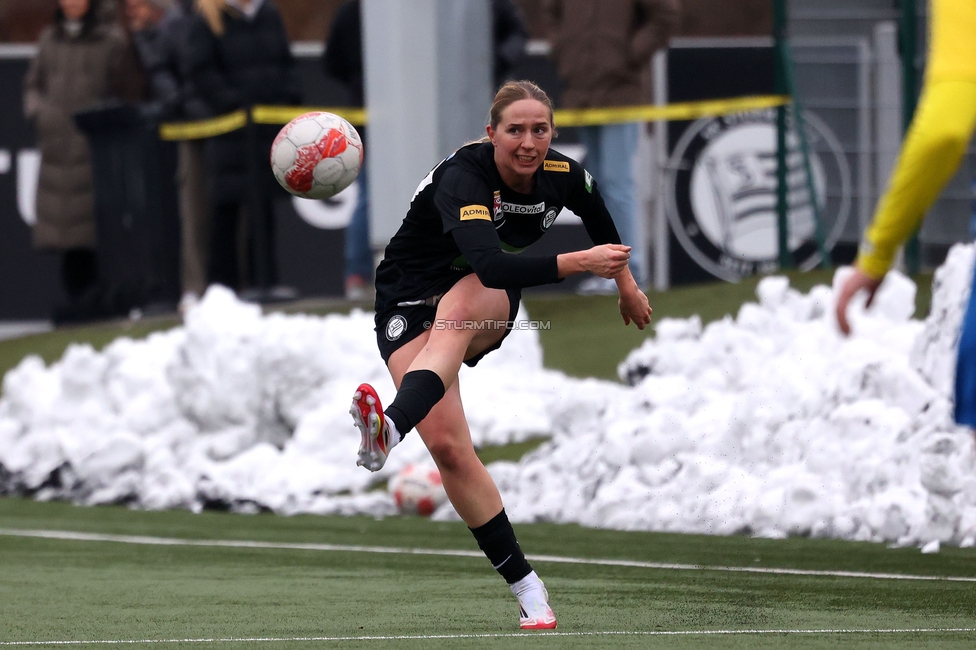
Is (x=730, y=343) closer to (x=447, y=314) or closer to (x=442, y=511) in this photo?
(x=442, y=511)

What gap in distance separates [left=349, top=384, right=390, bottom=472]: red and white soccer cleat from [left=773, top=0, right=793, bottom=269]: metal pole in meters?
8.61

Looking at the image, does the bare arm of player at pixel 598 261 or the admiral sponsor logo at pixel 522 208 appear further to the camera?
the admiral sponsor logo at pixel 522 208

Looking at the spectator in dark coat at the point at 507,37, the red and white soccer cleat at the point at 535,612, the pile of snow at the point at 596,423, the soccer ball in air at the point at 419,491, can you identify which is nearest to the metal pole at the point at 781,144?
the spectator in dark coat at the point at 507,37

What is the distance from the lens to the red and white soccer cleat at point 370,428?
5602 millimetres

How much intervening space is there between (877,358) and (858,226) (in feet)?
13.2

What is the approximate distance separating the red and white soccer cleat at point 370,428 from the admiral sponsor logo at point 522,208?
0.89 metres

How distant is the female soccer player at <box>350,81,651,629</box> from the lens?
5.69 meters

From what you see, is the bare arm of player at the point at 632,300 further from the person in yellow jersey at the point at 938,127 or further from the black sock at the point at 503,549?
the person in yellow jersey at the point at 938,127

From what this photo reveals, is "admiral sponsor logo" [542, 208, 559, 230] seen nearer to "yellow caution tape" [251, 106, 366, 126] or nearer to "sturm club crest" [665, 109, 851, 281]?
"yellow caution tape" [251, 106, 366, 126]

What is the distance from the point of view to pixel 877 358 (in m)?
9.61

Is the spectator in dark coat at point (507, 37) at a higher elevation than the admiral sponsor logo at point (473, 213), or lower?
higher

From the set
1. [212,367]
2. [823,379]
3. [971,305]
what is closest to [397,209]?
[212,367]

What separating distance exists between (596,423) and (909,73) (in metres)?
4.19

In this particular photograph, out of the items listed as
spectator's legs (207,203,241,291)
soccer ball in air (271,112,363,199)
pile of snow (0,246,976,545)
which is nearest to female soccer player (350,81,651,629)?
soccer ball in air (271,112,363,199)
